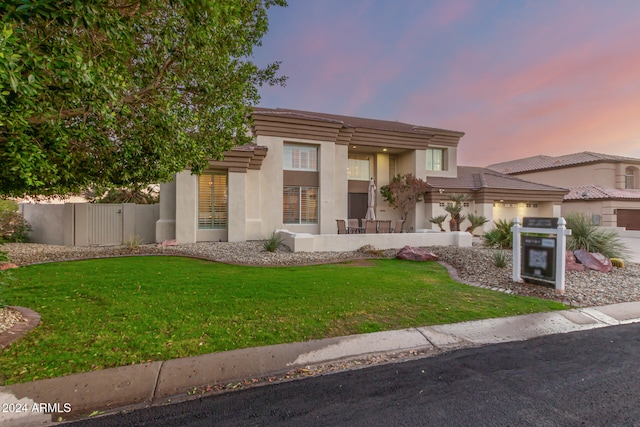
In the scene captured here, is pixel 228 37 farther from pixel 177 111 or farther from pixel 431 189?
pixel 431 189

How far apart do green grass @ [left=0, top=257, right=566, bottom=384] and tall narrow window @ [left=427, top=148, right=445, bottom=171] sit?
1504 cm

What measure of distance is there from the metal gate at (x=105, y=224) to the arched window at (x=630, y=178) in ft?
138

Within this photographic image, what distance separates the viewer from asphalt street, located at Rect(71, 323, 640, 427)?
94.2 inches

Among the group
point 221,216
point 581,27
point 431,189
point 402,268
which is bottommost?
point 402,268

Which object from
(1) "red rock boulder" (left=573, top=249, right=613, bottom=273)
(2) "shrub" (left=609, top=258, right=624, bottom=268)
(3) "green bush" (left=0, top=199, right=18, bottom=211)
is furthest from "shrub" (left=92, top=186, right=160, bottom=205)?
(2) "shrub" (left=609, top=258, right=624, bottom=268)

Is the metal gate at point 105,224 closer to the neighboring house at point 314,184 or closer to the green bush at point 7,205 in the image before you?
the neighboring house at point 314,184

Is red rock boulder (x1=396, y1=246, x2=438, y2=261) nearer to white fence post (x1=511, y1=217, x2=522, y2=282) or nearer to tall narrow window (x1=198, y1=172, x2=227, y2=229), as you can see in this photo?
white fence post (x1=511, y1=217, x2=522, y2=282)

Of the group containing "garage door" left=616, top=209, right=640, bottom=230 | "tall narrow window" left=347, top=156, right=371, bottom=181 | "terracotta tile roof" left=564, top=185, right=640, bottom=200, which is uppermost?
"tall narrow window" left=347, top=156, right=371, bottom=181

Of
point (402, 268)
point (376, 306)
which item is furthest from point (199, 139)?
point (402, 268)

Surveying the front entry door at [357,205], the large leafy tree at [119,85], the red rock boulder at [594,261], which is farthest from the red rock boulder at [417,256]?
the front entry door at [357,205]

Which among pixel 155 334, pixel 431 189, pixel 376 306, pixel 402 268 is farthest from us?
pixel 431 189

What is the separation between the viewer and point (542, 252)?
6.85m

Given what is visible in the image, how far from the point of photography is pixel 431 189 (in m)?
18.8

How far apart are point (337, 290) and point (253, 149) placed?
10.4 meters
